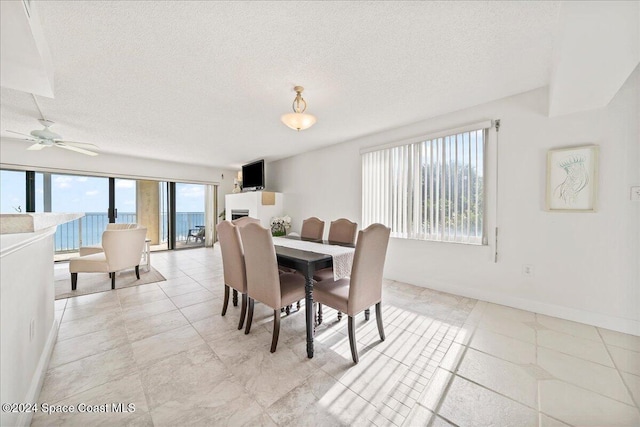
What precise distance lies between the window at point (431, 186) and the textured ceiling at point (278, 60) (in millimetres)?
450

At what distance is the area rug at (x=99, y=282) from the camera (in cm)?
318

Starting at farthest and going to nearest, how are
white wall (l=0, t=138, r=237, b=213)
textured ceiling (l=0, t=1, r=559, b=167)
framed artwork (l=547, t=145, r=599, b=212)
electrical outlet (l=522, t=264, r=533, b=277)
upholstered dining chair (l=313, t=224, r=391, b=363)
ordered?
1. white wall (l=0, t=138, r=237, b=213)
2. electrical outlet (l=522, t=264, r=533, b=277)
3. framed artwork (l=547, t=145, r=599, b=212)
4. upholstered dining chair (l=313, t=224, r=391, b=363)
5. textured ceiling (l=0, t=1, r=559, b=167)

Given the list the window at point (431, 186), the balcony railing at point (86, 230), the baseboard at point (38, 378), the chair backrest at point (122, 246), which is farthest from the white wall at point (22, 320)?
the balcony railing at point (86, 230)

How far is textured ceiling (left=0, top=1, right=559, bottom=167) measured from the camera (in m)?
1.47

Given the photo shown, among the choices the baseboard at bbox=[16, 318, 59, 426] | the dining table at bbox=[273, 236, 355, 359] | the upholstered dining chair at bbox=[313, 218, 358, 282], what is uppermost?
the upholstered dining chair at bbox=[313, 218, 358, 282]

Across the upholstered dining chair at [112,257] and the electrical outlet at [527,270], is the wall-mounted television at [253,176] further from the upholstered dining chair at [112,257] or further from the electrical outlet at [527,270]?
the electrical outlet at [527,270]

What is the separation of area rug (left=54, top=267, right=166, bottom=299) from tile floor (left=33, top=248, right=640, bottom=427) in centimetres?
77

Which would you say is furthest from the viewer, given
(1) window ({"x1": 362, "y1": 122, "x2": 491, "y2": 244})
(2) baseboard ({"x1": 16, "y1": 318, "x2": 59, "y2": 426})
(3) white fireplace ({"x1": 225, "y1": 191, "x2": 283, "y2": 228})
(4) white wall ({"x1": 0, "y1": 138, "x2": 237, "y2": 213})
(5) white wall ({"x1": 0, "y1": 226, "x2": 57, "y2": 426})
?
(3) white fireplace ({"x1": 225, "y1": 191, "x2": 283, "y2": 228})

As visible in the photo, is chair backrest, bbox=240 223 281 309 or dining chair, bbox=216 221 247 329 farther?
dining chair, bbox=216 221 247 329

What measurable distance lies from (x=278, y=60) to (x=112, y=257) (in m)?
3.48

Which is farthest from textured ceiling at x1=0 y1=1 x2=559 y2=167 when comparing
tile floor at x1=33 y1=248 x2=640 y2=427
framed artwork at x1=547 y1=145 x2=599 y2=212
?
tile floor at x1=33 y1=248 x2=640 y2=427

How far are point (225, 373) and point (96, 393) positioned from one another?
0.75 m

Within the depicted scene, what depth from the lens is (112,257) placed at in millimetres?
3287

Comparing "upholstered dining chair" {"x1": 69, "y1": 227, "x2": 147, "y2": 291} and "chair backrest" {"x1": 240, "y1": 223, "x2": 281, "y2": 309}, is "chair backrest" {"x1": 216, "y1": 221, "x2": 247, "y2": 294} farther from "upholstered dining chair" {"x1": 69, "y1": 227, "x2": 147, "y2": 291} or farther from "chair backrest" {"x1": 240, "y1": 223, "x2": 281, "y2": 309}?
"upholstered dining chair" {"x1": 69, "y1": 227, "x2": 147, "y2": 291}
